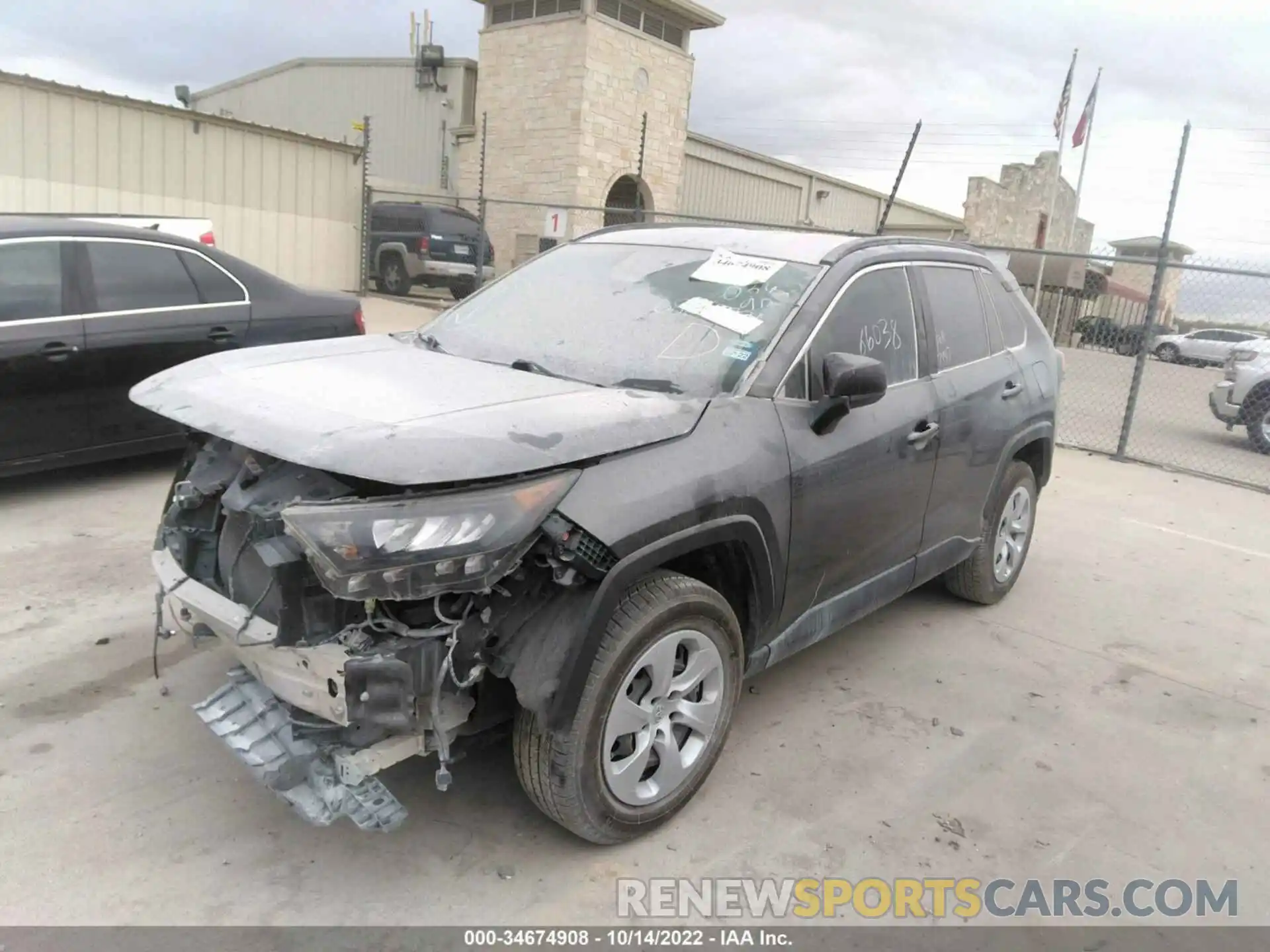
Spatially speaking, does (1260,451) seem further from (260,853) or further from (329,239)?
(329,239)

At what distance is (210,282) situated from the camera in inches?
245

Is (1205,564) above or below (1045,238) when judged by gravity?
Result: below

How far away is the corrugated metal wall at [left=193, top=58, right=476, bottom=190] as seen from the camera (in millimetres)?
24797

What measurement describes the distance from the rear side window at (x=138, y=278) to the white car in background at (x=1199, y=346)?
1090 inches

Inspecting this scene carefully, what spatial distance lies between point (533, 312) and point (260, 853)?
7.07ft

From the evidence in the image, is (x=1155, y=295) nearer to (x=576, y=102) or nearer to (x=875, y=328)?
(x=875, y=328)

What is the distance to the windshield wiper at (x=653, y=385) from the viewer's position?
3168 mm

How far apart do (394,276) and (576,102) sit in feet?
23.3

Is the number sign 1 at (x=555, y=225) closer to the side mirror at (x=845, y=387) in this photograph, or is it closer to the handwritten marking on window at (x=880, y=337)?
the handwritten marking on window at (x=880, y=337)

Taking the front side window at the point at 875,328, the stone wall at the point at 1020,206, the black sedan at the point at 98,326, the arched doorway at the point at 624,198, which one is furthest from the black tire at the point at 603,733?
the stone wall at the point at 1020,206

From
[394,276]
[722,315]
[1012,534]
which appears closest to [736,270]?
[722,315]

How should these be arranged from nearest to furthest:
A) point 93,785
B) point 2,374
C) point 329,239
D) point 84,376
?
1. point 93,785
2. point 2,374
3. point 84,376
4. point 329,239

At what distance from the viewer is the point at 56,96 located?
1211cm

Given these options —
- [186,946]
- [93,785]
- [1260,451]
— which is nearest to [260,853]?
[186,946]
